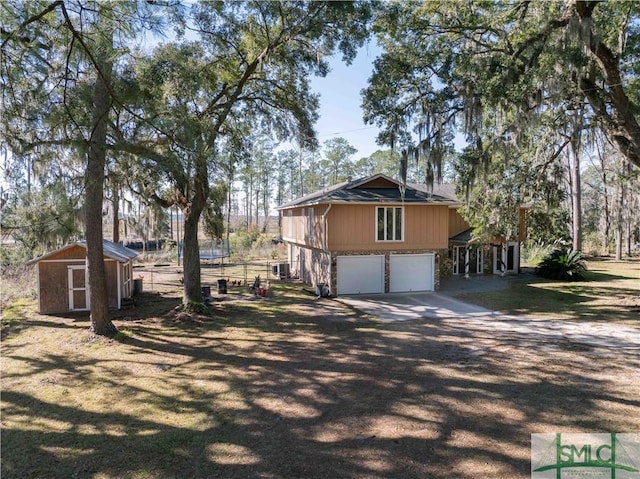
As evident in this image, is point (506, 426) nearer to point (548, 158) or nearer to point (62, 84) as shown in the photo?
point (62, 84)

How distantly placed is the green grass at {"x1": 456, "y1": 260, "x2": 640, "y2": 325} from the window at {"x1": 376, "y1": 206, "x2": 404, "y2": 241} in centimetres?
352

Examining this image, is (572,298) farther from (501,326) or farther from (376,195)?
(376,195)

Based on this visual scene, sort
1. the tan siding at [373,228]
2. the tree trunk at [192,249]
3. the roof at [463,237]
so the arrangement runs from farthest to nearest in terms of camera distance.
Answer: the roof at [463,237] < the tan siding at [373,228] < the tree trunk at [192,249]

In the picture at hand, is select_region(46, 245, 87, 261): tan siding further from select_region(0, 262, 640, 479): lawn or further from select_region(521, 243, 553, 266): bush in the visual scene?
select_region(521, 243, 553, 266): bush

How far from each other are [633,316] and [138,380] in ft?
44.3

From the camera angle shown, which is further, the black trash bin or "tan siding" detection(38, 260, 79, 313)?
the black trash bin

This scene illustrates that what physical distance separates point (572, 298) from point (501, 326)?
236 inches

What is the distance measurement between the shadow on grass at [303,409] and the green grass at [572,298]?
4.02 m

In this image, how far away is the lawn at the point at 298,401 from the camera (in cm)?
455

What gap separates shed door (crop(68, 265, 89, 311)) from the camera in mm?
13219

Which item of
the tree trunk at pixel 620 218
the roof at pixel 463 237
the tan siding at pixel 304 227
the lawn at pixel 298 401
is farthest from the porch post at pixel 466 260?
the tree trunk at pixel 620 218

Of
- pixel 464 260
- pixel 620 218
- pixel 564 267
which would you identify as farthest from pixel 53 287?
pixel 620 218

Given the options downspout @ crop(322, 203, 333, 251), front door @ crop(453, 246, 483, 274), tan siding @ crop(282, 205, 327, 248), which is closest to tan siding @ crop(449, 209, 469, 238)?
front door @ crop(453, 246, 483, 274)

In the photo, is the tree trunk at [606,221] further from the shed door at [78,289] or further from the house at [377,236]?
the shed door at [78,289]
